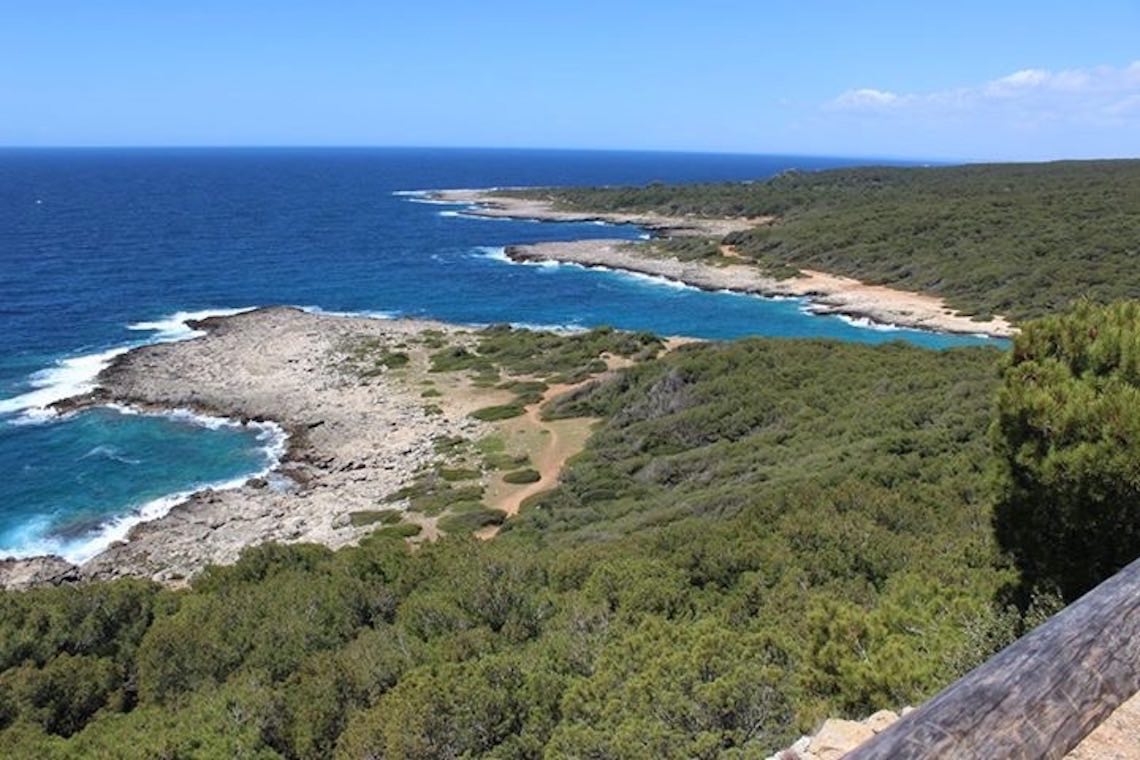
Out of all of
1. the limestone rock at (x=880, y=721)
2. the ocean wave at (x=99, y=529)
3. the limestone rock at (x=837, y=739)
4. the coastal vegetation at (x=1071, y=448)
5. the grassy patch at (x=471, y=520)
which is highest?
the coastal vegetation at (x=1071, y=448)

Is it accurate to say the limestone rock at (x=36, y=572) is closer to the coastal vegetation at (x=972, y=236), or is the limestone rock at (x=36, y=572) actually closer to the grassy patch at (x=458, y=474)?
the grassy patch at (x=458, y=474)

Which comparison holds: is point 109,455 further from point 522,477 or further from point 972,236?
point 972,236

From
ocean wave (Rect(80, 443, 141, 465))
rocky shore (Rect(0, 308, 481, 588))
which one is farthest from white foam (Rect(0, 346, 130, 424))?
ocean wave (Rect(80, 443, 141, 465))

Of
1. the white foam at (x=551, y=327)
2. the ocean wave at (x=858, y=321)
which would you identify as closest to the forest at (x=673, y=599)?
the white foam at (x=551, y=327)

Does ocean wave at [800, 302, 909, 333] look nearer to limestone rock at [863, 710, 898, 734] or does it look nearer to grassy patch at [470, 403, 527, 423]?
grassy patch at [470, 403, 527, 423]

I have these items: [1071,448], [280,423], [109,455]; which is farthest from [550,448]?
[1071,448]

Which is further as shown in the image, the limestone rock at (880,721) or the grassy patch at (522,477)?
the grassy patch at (522,477)
